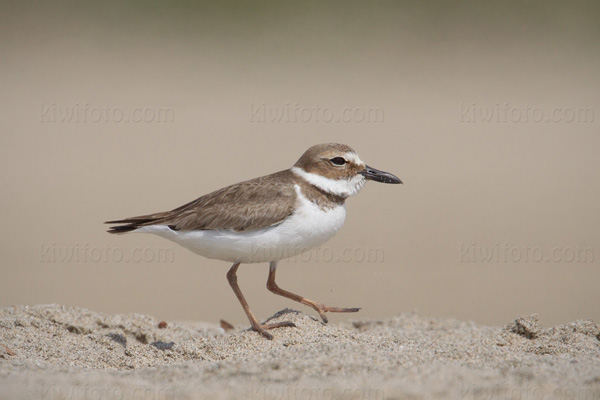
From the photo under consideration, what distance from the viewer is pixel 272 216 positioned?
6.39m

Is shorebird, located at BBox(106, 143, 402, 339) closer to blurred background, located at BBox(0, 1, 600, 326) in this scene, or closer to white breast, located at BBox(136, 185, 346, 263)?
white breast, located at BBox(136, 185, 346, 263)

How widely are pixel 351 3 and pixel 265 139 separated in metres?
9.30

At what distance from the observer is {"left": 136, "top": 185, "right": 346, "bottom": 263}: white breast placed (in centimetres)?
634

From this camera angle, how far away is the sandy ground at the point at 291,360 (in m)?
4.32

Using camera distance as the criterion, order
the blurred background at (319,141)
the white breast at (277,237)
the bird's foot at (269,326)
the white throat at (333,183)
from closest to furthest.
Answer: the bird's foot at (269,326), the white breast at (277,237), the white throat at (333,183), the blurred background at (319,141)

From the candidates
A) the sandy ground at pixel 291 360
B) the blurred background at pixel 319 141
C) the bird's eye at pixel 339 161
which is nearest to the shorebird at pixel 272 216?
the bird's eye at pixel 339 161

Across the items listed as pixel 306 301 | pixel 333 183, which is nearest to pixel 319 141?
Answer: pixel 333 183

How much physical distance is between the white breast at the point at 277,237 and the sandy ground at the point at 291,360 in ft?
2.15

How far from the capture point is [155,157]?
15.8 metres

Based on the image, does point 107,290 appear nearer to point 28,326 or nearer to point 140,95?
point 28,326

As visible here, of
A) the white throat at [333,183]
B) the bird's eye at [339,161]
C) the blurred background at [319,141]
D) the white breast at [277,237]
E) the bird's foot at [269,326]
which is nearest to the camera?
the bird's foot at [269,326]

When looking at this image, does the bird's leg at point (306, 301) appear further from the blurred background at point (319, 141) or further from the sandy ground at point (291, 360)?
the blurred background at point (319, 141)

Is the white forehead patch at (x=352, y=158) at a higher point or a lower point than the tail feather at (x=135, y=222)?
higher

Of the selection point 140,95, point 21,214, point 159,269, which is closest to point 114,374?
point 159,269
